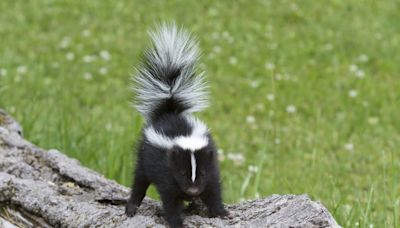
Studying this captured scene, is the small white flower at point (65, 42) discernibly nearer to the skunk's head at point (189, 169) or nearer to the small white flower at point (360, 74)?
the small white flower at point (360, 74)

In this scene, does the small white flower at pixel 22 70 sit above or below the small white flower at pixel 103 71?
below

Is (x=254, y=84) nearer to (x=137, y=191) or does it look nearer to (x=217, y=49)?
(x=217, y=49)

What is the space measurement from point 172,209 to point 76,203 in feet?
1.86

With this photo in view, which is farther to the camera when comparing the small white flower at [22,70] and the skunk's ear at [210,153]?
the small white flower at [22,70]

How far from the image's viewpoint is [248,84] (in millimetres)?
9172

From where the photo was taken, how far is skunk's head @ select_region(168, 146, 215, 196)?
346cm

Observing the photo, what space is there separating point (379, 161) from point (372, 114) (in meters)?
1.24

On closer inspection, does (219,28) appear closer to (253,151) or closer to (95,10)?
(95,10)

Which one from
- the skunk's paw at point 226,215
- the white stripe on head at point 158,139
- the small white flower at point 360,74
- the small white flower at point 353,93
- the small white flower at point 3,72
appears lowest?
the skunk's paw at point 226,215

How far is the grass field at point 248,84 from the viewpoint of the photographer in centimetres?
608

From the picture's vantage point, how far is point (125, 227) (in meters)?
3.54

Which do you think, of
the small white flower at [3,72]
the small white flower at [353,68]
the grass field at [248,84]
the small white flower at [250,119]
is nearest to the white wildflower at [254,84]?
the grass field at [248,84]

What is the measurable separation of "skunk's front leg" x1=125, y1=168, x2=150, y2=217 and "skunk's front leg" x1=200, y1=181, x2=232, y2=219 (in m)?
0.36

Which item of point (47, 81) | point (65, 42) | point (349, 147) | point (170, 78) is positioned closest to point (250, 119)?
point (349, 147)
